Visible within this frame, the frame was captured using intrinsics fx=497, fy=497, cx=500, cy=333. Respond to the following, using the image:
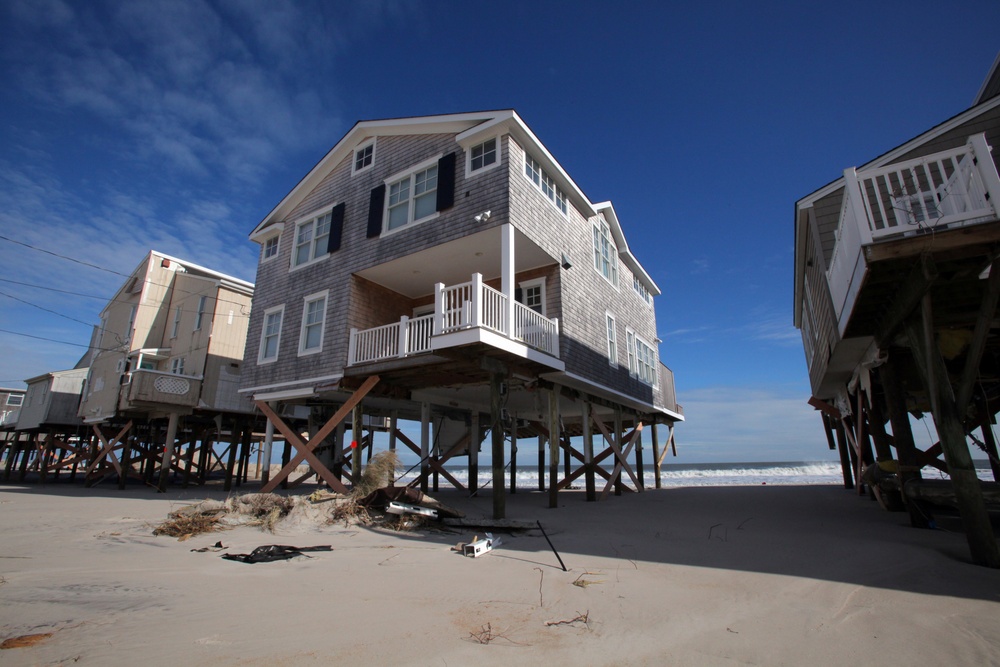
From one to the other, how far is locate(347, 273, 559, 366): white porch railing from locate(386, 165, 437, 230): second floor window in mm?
2581

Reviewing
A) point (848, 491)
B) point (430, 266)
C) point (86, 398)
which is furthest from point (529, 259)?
point (86, 398)

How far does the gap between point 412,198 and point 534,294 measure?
4337mm

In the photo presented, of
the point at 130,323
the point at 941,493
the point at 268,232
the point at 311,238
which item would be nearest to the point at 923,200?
the point at 941,493

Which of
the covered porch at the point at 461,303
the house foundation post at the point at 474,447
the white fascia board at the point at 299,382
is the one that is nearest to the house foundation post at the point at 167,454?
the white fascia board at the point at 299,382

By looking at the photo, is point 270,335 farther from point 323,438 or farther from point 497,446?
point 497,446

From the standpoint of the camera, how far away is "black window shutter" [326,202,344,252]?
15.3 m

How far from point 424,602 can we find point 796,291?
16.5 meters

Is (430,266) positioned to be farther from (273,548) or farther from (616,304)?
(273,548)

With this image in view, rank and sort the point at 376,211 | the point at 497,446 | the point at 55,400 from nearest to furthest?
the point at 497,446
the point at 376,211
the point at 55,400

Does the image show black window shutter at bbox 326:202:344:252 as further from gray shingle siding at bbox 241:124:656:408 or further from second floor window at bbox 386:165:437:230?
second floor window at bbox 386:165:437:230

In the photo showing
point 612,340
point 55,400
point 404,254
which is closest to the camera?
point 404,254

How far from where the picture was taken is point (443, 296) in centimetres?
1107

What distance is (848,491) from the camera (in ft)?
56.3

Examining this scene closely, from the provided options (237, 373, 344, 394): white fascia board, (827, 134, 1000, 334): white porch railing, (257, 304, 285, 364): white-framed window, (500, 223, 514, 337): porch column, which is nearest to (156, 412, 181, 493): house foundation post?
(237, 373, 344, 394): white fascia board
